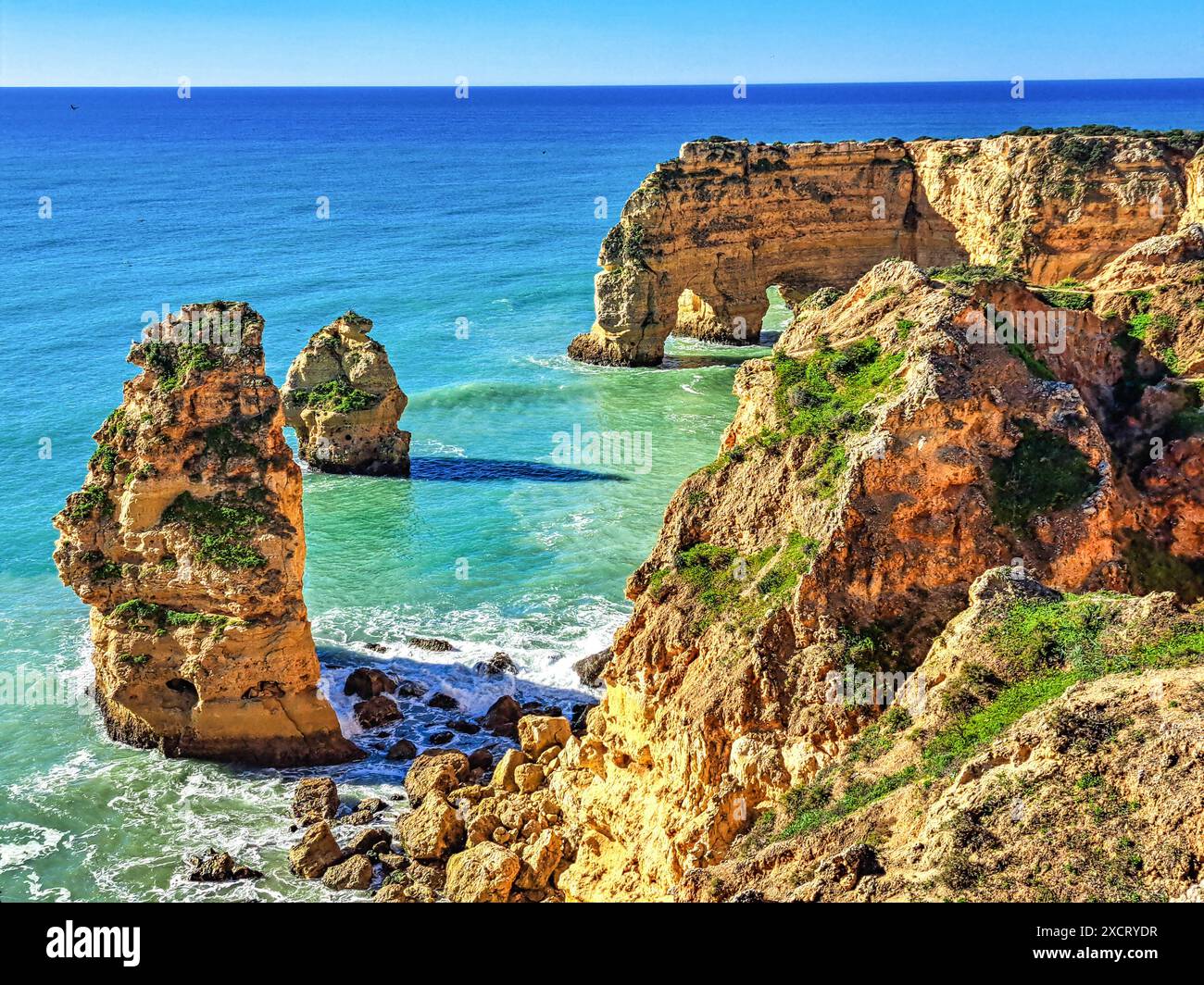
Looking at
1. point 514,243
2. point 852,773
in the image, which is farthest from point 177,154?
point 852,773

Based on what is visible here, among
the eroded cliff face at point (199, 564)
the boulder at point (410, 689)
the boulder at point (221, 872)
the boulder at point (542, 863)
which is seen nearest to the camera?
the boulder at point (542, 863)

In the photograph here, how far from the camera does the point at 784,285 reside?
76.7 metres

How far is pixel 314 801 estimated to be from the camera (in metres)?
29.3

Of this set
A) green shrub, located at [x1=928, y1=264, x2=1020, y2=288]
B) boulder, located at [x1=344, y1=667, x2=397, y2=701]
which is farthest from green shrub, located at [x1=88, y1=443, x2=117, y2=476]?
green shrub, located at [x1=928, y1=264, x2=1020, y2=288]

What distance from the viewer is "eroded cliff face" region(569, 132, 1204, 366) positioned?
6381 cm

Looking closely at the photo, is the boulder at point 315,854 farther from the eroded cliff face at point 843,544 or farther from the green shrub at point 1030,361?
the green shrub at point 1030,361

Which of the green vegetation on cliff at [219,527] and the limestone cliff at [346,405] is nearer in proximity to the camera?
the green vegetation on cliff at [219,527]

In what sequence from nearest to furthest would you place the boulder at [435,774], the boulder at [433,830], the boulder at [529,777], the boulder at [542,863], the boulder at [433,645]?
the boulder at [542,863], the boulder at [433,830], the boulder at [529,777], the boulder at [435,774], the boulder at [433,645]

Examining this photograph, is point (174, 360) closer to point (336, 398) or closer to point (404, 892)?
point (404, 892)

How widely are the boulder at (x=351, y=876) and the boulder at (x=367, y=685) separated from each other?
27.7 ft

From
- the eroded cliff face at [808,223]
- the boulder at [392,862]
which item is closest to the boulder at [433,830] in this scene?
the boulder at [392,862]

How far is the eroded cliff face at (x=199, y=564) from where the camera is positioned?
31.4m

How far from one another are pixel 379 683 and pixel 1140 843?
24.8m

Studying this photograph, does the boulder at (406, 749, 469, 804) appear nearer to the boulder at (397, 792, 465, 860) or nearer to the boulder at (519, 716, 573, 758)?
the boulder at (397, 792, 465, 860)
